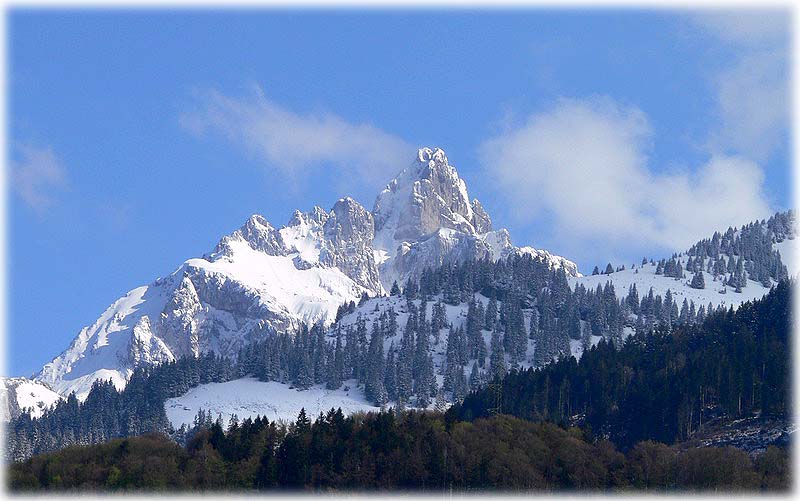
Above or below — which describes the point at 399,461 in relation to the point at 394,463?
above

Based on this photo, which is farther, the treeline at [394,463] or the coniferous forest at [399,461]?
the coniferous forest at [399,461]

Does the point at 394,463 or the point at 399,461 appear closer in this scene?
the point at 399,461

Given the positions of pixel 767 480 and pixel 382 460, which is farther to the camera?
pixel 382 460

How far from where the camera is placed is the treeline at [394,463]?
141000 millimetres

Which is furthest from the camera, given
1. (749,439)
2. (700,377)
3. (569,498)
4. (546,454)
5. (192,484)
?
(700,377)

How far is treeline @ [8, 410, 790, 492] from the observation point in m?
141

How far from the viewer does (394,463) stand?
489 feet

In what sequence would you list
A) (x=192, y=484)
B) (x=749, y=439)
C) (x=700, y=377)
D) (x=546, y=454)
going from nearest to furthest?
(x=192, y=484) < (x=546, y=454) < (x=749, y=439) < (x=700, y=377)

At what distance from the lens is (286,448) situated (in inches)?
6142

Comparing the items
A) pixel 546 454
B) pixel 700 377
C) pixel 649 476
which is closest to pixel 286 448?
pixel 546 454

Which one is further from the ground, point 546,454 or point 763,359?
point 763,359

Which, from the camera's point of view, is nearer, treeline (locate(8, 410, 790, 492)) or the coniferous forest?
treeline (locate(8, 410, 790, 492))

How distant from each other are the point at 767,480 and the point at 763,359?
208ft

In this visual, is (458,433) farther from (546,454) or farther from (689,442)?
(689,442)
